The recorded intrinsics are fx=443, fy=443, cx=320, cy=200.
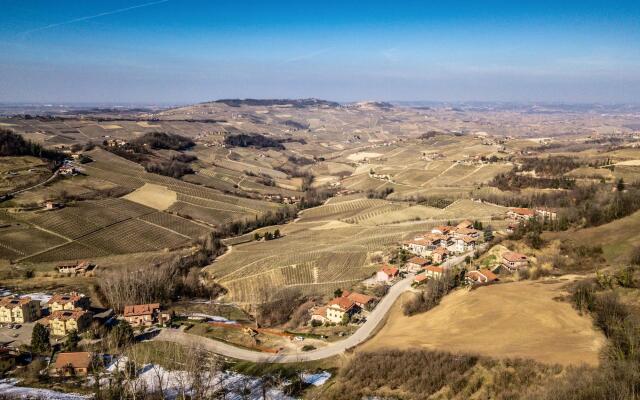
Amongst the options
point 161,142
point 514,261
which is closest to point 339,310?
point 514,261

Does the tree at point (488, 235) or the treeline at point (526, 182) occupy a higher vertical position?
the treeline at point (526, 182)

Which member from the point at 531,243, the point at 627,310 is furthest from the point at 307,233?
the point at 627,310

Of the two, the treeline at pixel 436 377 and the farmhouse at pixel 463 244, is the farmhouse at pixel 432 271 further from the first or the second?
the treeline at pixel 436 377

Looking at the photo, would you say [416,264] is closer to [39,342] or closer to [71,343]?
[71,343]

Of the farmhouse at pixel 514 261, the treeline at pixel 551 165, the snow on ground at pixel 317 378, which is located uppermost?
the treeline at pixel 551 165

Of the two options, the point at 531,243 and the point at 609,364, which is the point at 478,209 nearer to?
the point at 531,243

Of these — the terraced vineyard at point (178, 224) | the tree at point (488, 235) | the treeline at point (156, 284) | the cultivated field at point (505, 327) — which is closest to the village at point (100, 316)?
the treeline at point (156, 284)
